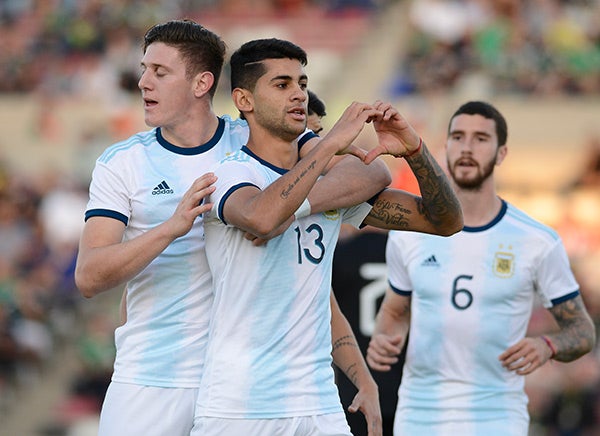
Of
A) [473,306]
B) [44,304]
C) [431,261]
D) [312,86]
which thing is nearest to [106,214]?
[431,261]

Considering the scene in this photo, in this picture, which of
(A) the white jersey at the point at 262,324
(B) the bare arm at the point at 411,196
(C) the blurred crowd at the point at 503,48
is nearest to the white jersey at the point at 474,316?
(B) the bare arm at the point at 411,196

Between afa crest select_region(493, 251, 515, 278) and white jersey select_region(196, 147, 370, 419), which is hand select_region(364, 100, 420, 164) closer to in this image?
white jersey select_region(196, 147, 370, 419)

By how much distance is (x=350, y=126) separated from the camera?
4270 millimetres

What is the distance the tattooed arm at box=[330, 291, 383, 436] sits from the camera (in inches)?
196

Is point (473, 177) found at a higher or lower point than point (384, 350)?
higher

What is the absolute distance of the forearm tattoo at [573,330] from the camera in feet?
19.3

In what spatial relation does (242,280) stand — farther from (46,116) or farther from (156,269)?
(46,116)

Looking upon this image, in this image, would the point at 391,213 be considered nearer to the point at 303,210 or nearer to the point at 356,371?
the point at 303,210

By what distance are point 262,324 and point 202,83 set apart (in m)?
1.13

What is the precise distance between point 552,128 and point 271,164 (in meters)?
11.4

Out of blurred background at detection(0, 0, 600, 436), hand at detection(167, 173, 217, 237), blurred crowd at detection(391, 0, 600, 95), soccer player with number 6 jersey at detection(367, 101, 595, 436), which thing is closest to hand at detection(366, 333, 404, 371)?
soccer player with number 6 jersey at detection(367, 101, 595, 436)

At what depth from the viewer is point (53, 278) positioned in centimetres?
1486

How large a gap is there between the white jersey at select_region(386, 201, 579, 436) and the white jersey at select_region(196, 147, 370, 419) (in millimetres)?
1547

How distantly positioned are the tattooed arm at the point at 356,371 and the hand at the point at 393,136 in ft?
3.40
